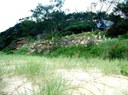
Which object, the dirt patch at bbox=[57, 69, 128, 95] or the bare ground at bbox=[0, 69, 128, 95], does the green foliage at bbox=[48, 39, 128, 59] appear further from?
the bare ground at bbox=[0, 69, 128, 95]

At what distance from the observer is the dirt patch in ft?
13.8

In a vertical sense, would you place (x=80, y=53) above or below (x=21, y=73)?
below

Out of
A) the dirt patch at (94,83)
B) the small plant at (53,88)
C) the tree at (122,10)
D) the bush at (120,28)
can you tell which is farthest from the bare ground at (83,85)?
the tree at (122,10)

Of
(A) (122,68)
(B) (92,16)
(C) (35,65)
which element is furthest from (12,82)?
(B) (92,16)

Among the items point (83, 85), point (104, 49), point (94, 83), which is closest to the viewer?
point (83, 85)

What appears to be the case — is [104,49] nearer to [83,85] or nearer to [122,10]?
[122,10]

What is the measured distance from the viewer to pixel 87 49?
52.6ft

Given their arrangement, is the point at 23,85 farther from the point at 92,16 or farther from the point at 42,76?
the point at 92,16

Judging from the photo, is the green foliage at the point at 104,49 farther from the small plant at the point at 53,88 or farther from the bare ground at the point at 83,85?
the small plant at the point at 53,88

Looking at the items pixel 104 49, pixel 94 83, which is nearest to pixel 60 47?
pixel 104 49

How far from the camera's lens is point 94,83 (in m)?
4.64

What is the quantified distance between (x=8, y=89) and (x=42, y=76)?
0.69 metres

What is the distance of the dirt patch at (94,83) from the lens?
420 centimetres

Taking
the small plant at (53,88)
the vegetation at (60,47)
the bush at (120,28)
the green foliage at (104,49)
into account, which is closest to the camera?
the small plant at (53,88)
